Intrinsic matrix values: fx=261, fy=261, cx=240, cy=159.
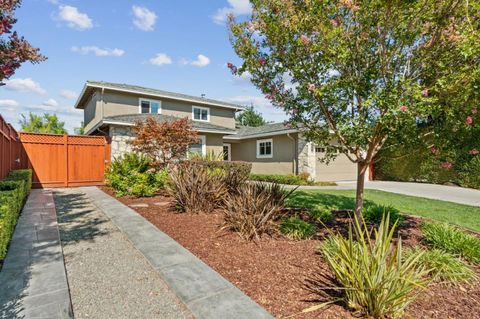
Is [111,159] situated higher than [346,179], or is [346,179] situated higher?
[111,159]

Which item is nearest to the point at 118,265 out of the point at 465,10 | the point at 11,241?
the point at 11,241

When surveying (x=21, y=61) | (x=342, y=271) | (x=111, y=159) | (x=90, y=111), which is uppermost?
(x=90, y=111)

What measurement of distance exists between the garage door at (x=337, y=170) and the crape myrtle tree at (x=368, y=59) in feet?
40.2

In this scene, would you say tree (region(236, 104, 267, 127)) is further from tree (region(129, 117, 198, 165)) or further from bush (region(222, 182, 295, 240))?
bush (region(222, 182, 295, 240))

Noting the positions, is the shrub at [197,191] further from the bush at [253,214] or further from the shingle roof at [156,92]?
the shingle roof at [156,92]

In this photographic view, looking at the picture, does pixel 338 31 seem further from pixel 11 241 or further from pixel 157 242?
pixel 11 241

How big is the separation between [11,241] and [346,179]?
17.7 m

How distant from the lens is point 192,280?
310cm

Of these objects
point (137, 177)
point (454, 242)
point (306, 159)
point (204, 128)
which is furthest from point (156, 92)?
point (454, 242)

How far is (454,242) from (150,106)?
16.3 meters

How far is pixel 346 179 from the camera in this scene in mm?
18109

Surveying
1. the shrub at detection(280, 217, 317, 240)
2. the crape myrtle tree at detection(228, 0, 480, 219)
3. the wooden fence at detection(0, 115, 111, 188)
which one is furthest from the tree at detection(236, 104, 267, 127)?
the crape myrtle tree at detection(228, 0, 480, 219)

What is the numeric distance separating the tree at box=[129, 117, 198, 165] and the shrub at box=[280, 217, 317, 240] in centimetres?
657

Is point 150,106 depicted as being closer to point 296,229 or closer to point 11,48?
point 11,48
